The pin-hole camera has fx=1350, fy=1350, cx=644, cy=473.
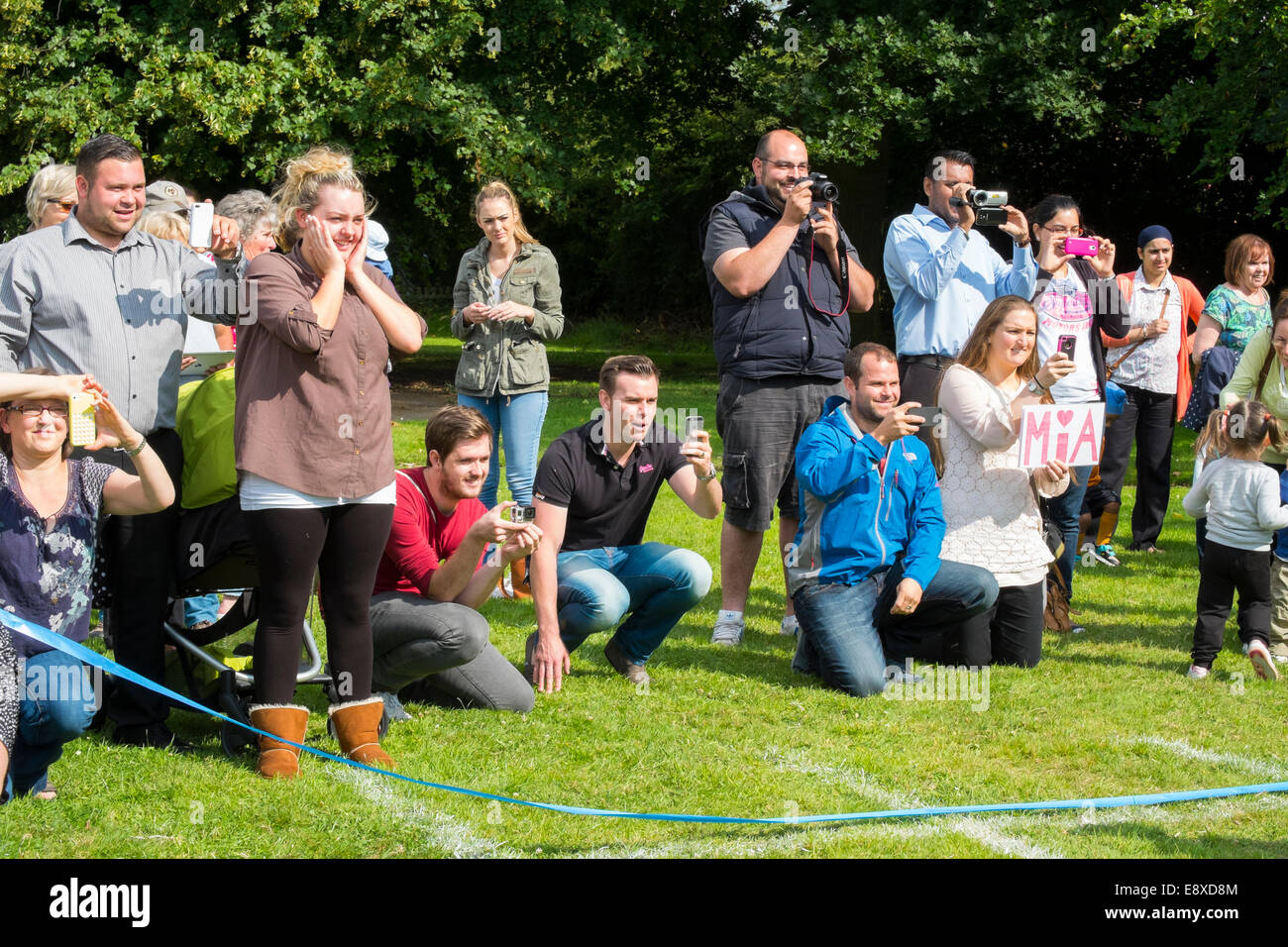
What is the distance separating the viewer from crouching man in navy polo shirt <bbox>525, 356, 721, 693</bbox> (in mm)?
5672

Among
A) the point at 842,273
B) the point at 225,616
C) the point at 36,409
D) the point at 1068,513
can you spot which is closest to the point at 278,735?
the point at 225,616

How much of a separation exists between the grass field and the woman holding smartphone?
66.5 inches

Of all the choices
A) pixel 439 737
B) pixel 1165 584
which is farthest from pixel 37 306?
pixel 1165 584

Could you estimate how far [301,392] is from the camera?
15.0 feet

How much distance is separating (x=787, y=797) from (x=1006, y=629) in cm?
233

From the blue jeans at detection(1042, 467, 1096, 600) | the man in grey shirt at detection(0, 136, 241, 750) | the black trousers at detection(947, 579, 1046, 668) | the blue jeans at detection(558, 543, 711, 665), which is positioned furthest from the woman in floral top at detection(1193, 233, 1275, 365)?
the man in grey shirt at detection(0, 136, 241, 750)

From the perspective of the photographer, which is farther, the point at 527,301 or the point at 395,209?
the point at 395,209

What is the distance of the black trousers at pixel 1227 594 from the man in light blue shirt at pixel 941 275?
167cm

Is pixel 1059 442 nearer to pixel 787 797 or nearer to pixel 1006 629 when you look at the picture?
pixel 1006 629

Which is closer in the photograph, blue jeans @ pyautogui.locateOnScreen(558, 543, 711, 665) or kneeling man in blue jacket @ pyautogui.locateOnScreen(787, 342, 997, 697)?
blue jeans @ pyautogui.locateOnScreen(558, 543, 711, 665)

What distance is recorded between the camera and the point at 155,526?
192 inches

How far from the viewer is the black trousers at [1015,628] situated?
21.0 feet

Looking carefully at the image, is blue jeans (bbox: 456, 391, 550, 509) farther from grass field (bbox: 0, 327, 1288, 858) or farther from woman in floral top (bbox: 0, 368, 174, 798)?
woman in floral top (bbox: 0, 368, 174, 798)

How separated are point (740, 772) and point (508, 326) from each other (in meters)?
3.89
